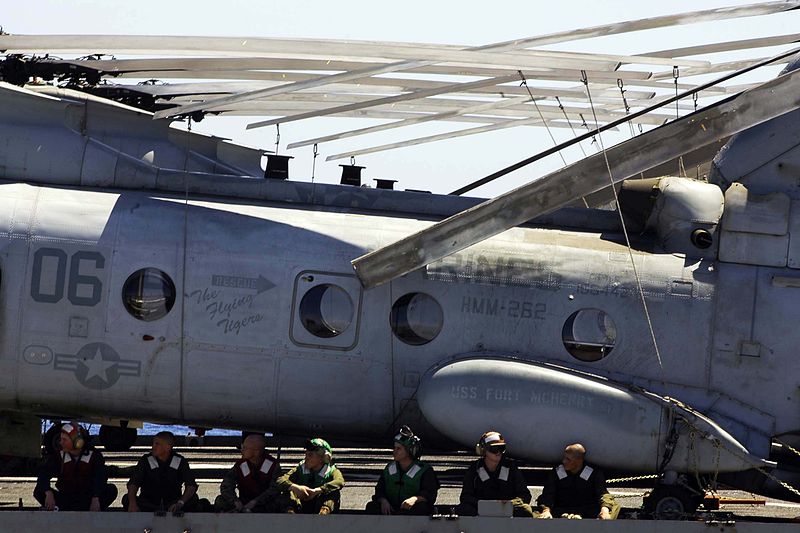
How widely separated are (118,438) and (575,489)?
287 inches

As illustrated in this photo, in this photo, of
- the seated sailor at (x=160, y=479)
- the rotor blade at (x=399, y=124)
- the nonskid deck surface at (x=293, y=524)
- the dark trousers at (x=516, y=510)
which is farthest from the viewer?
the rotor blade at (x=399, y=124)

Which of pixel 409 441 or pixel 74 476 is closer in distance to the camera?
pixel 409 441

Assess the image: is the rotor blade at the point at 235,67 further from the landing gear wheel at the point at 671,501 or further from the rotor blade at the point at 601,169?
the landing gear wheel at the point at 671,501

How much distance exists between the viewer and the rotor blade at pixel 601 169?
1162 cm

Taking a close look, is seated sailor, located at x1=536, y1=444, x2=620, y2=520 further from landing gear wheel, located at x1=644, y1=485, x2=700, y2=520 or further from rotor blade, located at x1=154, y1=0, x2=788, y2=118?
rotor blade, located at x1=154, y1=0, x2=788, y2=118

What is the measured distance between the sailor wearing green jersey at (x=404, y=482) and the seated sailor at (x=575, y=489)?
1.16 meters

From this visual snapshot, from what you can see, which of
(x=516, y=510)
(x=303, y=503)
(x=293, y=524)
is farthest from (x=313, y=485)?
(x=516, y=510)

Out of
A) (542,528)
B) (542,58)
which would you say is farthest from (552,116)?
(542,528)

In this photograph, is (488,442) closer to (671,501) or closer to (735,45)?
(671,501)

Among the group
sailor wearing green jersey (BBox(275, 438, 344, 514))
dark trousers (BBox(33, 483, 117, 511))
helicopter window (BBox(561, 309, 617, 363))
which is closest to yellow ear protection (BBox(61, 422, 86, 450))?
dark trousers (BBox(33, 483, 117, 511))

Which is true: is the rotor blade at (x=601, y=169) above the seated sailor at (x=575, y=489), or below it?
above

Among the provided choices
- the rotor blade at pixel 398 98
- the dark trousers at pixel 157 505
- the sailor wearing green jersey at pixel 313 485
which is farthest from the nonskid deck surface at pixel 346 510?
the rotor blade at pixel 398 98

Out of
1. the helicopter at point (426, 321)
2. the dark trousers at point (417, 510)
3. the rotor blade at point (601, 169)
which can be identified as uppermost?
the rotor blade at point (601, 169)

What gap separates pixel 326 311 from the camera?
12.6 meters
